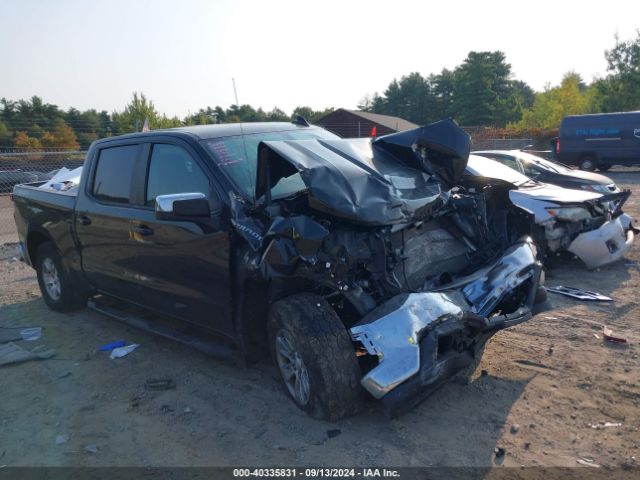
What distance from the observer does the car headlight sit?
6.86 metres

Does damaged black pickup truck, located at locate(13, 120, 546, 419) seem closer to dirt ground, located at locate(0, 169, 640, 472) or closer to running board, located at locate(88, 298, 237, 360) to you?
running board, located at locate(88, 298, 237, 360)

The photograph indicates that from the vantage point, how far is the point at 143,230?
14.6 ft

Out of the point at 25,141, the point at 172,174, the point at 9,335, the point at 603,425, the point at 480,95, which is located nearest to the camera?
the point at 603,425

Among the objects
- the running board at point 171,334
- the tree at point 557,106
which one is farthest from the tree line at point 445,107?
the running board at point 171,334

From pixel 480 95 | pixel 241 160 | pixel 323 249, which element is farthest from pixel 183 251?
pixel 480 95

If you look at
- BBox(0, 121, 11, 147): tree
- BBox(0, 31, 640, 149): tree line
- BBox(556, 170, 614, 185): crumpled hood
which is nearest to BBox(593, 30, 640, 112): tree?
BBox(0, 31, 640, 149): tree line

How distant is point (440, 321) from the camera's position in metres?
3.20

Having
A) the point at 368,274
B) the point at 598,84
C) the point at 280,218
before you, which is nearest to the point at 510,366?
the point at 368,274

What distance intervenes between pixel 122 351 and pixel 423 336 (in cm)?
303

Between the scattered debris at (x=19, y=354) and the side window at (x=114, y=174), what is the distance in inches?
59.3

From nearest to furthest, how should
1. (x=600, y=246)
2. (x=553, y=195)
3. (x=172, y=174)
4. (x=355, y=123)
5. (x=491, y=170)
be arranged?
(x=172, y=174)
(x=600, y=246)
(x=553, y=195)
(x=491, y=170)
(x=355, y=123)

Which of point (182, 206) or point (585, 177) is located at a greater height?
point (182, 206)

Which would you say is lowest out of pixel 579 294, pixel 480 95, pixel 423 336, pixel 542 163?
pixel 579 294

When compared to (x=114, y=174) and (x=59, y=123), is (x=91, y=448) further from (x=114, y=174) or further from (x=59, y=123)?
(x=59, y=123)
